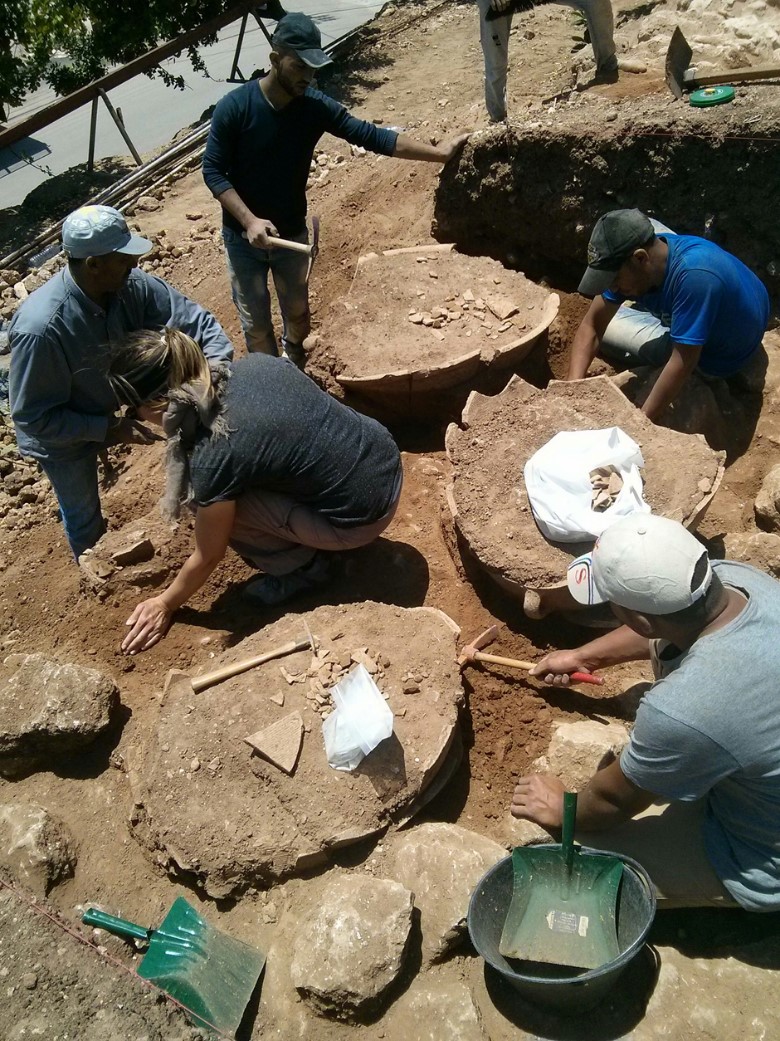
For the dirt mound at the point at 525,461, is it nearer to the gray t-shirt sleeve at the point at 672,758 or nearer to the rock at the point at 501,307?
the rock at the point at 501,307

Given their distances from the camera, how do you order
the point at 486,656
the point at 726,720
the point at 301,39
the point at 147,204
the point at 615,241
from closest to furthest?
the point at 726,720 → the point at 486,656 → the point at 615,241 → the point at 301,39 → the point at 147,204

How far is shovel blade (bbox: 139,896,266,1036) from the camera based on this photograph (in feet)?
8.23

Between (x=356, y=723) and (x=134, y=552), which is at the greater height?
(x=134, y=552)

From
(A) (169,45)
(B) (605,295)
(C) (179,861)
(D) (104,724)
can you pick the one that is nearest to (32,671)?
(D) (104,724)

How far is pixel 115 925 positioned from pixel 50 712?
A: 2.79 ft

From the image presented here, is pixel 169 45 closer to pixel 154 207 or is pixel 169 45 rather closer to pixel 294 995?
pixel 154 207

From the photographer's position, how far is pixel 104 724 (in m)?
3.21

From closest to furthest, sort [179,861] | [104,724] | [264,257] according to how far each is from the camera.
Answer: [179,861]
[104,724]
[264,257]

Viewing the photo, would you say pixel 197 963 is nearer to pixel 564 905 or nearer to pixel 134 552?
pixel 564 905

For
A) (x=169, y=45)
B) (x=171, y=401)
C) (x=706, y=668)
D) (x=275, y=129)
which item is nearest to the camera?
(x=706, y=668)

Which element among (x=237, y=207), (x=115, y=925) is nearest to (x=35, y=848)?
(x=115, y=925)

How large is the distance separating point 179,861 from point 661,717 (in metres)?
1.71

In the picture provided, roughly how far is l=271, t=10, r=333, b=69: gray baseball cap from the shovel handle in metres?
3.71

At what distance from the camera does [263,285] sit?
4.61 metres
